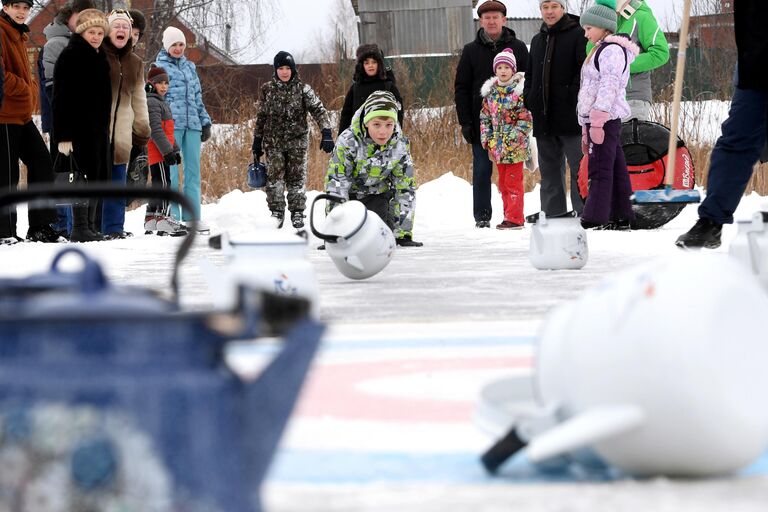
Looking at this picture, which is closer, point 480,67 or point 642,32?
point 642,32

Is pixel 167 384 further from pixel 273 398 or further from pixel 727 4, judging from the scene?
pixel 727 4

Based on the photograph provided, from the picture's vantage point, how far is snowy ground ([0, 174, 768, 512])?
59.5 inches

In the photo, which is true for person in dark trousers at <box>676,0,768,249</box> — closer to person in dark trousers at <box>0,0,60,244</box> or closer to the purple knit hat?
the purple knit hat

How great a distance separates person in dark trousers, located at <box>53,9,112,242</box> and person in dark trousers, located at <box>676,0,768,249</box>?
173 inches

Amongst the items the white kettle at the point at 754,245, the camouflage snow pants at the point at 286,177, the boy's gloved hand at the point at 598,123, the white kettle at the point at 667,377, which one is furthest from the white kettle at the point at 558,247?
the camouflage snow pants at the point at 286,177

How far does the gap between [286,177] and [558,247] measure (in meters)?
4.94

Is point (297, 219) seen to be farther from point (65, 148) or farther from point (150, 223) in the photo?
point (65, 148)

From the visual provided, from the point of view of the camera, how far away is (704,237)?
5305mm

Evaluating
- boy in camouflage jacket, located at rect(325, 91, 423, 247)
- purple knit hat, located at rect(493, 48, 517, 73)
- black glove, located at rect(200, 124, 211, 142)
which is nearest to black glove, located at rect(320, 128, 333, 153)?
black glove, located at rect(200, 124, 211, 142)

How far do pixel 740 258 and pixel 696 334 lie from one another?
260cm

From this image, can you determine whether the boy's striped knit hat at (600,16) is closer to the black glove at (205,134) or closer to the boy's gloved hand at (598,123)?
the boy's gloved hand at (598,123)

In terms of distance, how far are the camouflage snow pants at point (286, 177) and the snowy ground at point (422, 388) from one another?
342cm

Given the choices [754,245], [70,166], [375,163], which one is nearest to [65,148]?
[70,166]

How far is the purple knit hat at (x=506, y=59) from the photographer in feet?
29.9
